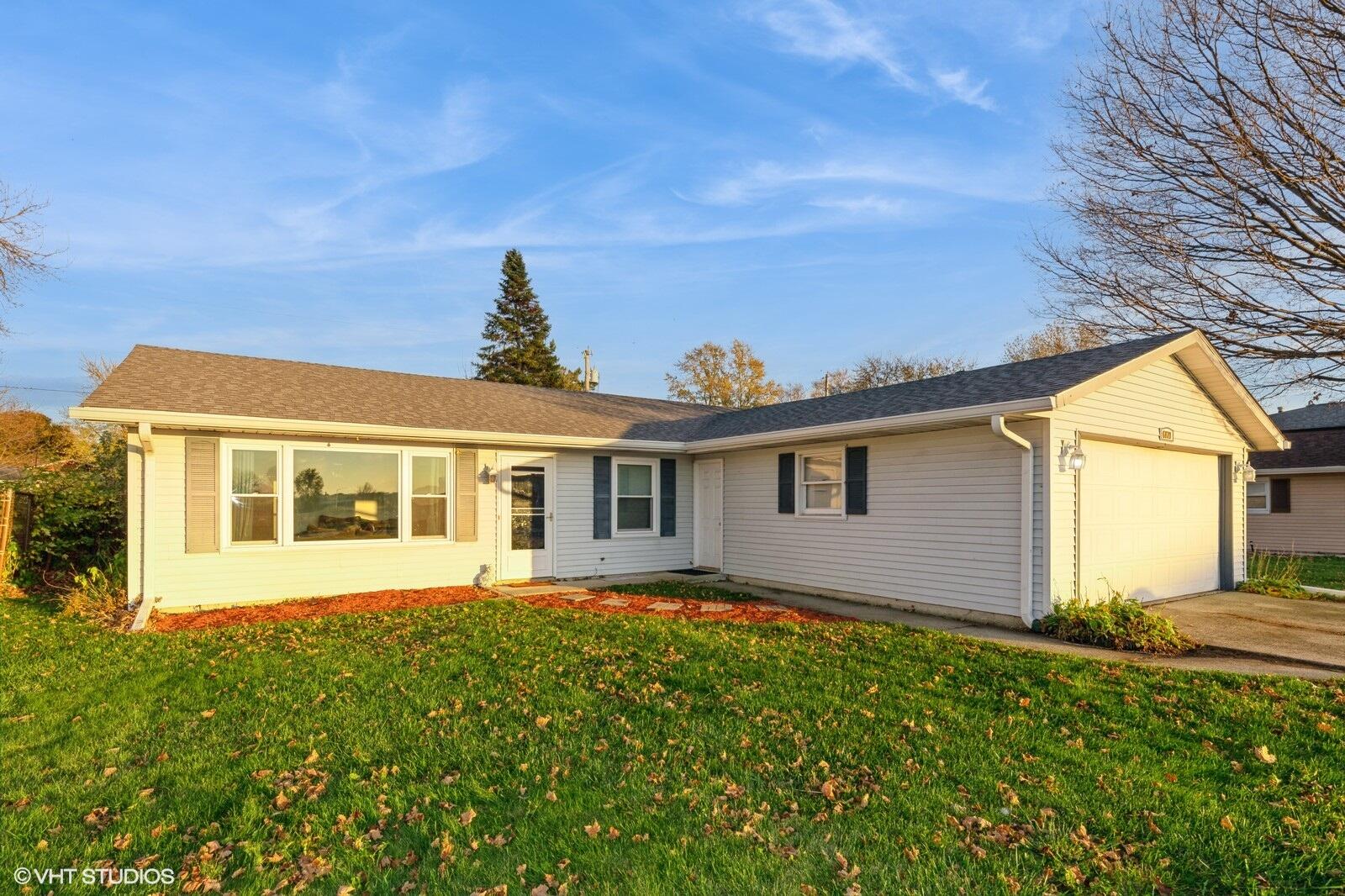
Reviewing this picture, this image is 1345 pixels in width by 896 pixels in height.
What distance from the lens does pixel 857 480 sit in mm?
10133

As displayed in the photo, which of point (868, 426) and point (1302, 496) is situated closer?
point (868, 426)

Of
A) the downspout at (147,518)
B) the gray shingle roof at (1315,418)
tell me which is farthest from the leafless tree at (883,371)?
the downspout at (147,518)

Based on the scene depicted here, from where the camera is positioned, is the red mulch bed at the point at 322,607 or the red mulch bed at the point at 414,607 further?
the red mulch bed at the point at 414,607

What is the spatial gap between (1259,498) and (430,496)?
2178 cm

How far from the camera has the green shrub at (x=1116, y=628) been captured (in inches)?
275

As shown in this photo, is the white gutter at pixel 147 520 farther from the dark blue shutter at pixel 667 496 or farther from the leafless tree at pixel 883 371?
the leafless tree at pixel 883 371

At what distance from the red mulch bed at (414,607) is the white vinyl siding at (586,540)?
1532mm

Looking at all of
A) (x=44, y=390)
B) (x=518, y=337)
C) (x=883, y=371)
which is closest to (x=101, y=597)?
(x=44, y=390)

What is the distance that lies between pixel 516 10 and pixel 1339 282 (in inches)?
553

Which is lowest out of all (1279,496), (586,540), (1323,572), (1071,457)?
(1323,572)

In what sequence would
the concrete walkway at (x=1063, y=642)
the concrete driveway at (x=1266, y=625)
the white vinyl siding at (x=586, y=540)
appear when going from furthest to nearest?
the white vinyl siding at (x=586, y=540), the concrete driveway at (x=1266, y=625), the concrete walkway at (x=1063, y=642)

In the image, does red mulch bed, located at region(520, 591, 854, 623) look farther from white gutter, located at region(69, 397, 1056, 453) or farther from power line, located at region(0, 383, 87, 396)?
power line, located at region(0, 383, 87, 396)

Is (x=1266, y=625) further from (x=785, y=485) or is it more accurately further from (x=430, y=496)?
(x=430, y=496)

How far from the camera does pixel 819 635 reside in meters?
7.41
